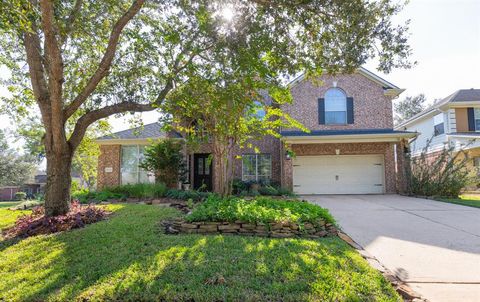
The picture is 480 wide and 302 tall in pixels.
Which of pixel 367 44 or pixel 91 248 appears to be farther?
pixel 367 44

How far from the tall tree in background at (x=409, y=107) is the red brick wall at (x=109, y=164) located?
45.1 metres

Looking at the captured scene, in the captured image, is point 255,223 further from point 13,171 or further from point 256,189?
point 13,171

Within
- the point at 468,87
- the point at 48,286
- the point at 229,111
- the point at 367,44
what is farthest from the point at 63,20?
the point at 468,87

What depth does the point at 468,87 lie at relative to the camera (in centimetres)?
1894

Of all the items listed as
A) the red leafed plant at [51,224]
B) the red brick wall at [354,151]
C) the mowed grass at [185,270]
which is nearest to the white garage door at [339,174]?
the red brick wall at [354,151]

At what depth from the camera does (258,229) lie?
17.1ft

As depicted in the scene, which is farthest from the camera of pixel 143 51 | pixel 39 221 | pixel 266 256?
pixel 143 51

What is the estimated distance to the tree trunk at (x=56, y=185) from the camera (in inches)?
264

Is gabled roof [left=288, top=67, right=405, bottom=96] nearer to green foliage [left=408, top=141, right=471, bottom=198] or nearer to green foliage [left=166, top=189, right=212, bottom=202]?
green foliage [left=408, top=141, right=471, bottom=198]

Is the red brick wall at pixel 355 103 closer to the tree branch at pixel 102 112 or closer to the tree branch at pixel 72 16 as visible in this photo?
the tree branch at pixel 102 112

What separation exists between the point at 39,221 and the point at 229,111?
17.3 ft

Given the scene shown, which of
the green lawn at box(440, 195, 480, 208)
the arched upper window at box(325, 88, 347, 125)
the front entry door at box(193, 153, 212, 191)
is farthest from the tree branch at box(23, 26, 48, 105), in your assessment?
the green lawn at box(440, 195, 480, 208)

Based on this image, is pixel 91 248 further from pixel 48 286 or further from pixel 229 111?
pixel 229 111

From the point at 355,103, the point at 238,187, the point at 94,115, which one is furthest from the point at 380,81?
the point at 94,115
